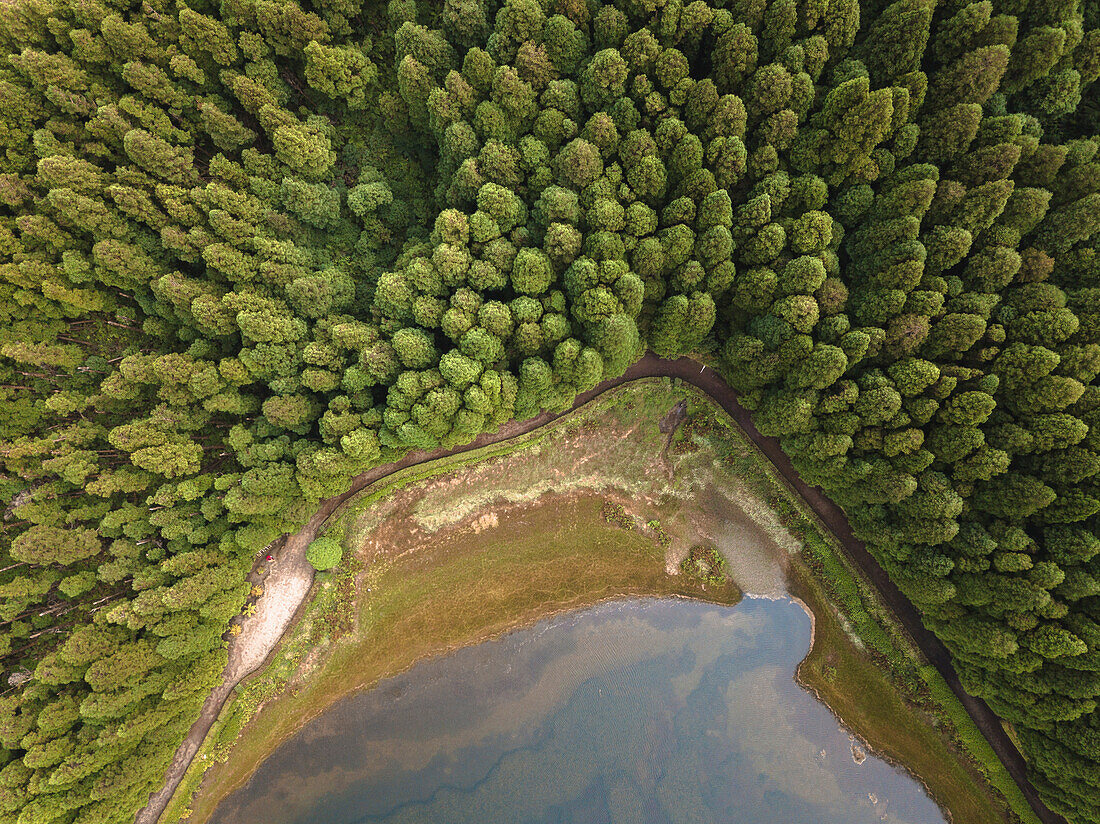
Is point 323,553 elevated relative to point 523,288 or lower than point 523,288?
lower

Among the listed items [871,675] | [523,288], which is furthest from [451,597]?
[871,675]

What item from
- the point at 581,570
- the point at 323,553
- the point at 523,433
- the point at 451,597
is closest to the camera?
the point at 323,553

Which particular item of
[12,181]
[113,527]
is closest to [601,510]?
[113,527]

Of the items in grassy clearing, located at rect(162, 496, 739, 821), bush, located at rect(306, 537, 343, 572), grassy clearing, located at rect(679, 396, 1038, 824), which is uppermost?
bush, located at rect(306, 537, 343, 572)

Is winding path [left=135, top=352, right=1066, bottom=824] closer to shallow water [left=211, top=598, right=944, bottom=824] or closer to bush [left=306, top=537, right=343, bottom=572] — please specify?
bush [left=306, top=537, right=343, bottom=572]

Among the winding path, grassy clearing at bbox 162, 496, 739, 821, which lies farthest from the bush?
grassy clearing at bbox 162, 496, 739, 821

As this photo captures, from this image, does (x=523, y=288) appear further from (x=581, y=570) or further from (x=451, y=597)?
(x=451, y=597)
